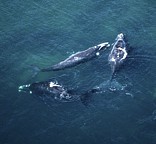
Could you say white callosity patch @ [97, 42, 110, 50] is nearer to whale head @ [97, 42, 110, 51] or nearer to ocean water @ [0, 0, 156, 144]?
whale head @ [97, 42, 110, 51]

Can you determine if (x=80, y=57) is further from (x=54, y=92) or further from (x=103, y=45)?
(x=54, y=92)

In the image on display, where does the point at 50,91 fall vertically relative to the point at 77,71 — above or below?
below

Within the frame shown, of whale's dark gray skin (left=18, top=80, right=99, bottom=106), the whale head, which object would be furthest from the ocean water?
the whale head

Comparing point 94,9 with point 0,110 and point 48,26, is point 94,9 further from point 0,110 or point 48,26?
point 0,110

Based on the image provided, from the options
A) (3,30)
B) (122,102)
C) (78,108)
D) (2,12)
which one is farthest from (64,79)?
(2,12)

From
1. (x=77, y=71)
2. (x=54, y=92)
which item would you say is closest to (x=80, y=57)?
(x=77, y=71)
